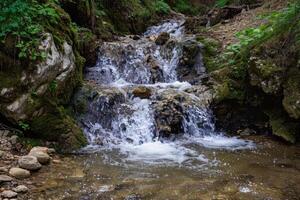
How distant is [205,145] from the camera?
292 inches

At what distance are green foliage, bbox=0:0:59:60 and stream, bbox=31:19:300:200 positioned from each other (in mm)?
1675

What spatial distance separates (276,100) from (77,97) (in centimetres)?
424

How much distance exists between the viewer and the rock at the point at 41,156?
584 centimetres

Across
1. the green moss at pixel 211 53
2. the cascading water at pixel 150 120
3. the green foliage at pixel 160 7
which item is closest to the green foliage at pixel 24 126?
the cascading water at pixel 150 120

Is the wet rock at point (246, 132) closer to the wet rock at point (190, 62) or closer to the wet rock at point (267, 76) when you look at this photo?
the wet rock at point (267, 76)

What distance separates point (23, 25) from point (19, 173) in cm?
278

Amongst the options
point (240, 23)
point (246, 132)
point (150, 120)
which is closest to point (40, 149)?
point (150, 120)

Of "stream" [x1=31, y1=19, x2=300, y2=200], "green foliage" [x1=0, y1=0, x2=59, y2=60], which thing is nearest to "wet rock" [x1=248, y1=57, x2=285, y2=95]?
"stream" [x1=31, y1=19, x2=300, y2=200]

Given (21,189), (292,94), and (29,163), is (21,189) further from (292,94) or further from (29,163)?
(292,94)

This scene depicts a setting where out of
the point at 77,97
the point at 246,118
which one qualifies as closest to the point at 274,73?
the point at 246,118

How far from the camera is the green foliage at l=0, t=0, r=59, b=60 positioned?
20.9 feet

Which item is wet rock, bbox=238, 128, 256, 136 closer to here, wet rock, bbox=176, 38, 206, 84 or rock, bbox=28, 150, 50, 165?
wet rock, bbox=176, 38, 206, 84

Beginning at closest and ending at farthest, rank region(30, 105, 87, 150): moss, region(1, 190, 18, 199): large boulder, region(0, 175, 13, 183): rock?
1. region(1, 190, 18, 199): large boulder
2. region(0, 175, 13, 183): rock
3. region(30, 105, 87, 150): moss

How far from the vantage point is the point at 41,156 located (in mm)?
5906
